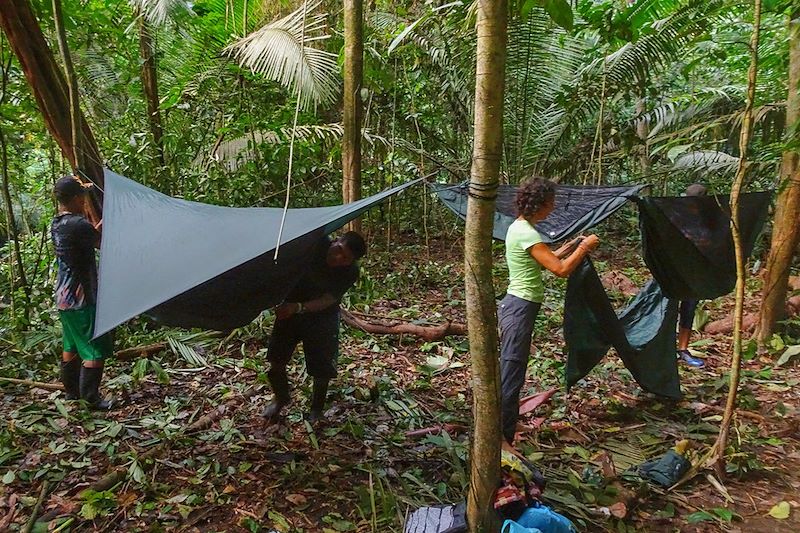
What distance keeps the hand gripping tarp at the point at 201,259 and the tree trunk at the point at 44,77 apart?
1169 mm

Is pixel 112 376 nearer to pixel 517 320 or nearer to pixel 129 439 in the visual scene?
pixel 129 439

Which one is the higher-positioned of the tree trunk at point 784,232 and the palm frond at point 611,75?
the palm frond at point 611,75

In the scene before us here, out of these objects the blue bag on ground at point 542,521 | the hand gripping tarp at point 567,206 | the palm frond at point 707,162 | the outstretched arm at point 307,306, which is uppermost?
the palm frond at point 707,162

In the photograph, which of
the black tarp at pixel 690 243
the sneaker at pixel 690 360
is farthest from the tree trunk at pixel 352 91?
the sneaker at pixel 690 360

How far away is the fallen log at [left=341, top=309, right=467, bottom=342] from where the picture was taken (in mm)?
3893

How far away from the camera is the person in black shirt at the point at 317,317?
7.78 ft

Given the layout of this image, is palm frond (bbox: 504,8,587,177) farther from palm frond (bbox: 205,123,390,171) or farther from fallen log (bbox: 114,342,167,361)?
fallen log (bbox: 114,342,167,361)

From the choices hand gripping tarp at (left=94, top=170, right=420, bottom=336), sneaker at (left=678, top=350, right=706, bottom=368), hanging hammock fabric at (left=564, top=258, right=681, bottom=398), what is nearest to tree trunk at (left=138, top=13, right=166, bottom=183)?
hand gripping tarp at (left=94, top=170, right=420, bottom=336)

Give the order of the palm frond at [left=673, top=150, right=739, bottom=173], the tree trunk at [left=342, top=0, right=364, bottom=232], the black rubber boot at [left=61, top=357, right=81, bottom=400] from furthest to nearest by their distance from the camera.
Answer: the palm frond at [left=673, top=150, right=739, bottom=173] → the tree trunk at [left=342, top=0, right=364, bottom=232] → the black rubber boot at [left=61, top=357, right=81, bottom=400]

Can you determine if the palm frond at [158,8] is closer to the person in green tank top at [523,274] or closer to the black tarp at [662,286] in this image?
the person in green tank top at [523,274]

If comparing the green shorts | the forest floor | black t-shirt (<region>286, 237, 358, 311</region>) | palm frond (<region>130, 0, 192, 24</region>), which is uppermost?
palm frond (<region>130, 0, 192, 24</region>)

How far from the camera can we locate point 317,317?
2.53 metres

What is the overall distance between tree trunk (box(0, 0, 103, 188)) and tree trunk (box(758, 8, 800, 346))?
158 inches

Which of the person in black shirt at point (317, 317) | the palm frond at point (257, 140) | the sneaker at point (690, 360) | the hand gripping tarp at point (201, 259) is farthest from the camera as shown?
the palm frond at point (257, 140)
